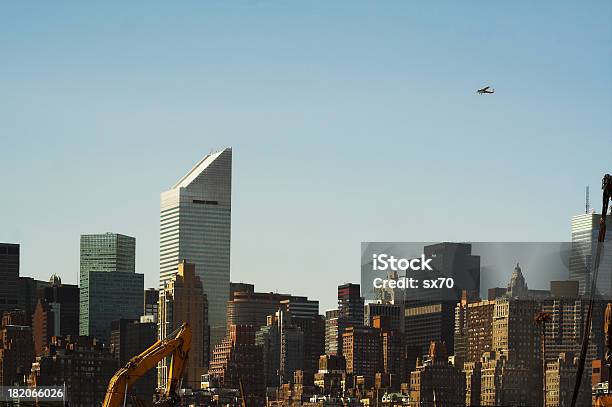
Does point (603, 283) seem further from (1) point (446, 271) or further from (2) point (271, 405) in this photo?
(2) point (271, 405)

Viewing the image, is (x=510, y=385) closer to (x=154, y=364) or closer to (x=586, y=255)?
(x=586, y=255)

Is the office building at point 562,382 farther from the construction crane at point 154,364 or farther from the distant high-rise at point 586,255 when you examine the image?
the construction crane at point 154,364

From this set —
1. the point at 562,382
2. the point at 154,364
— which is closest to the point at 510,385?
the point at 562,382

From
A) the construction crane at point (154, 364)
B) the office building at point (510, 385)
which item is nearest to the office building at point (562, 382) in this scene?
the office building at point (510, 385)

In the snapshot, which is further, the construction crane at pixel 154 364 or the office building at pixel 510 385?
the office building at pixel 510 385

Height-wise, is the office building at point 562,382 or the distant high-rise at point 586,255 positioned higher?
the distant high-rise at point 586,255

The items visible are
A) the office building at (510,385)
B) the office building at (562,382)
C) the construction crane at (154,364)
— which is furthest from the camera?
the office building at (510,385)

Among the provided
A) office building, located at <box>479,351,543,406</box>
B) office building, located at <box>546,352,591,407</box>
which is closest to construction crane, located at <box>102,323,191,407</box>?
office building, located at <box>546,352,591,407</box>

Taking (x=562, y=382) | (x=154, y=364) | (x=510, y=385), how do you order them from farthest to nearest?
1. (x=510, y=385)
2. (x=562, y=382)
3. (x=154, y=364)

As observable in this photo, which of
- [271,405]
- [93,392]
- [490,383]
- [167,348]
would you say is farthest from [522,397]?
[167,348]
